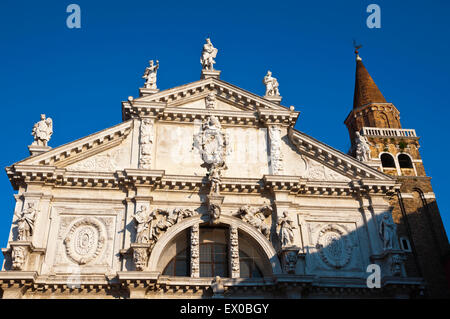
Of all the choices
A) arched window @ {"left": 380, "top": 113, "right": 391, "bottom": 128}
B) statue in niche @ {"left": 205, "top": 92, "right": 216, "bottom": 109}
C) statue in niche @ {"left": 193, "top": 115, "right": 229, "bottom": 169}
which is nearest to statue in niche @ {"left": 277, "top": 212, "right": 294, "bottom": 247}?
statue in niche @ {"left": 193, "top": 115, "right": 229, "bottom": 169}

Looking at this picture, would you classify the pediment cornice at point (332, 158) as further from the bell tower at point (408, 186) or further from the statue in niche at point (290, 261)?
the statue in niche at point (290, 261)

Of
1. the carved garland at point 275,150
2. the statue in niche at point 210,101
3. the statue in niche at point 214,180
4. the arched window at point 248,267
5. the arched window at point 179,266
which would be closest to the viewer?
the arched window at point 179,266

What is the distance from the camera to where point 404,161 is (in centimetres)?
2856

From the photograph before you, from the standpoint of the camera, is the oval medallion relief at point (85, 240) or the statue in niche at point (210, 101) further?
the statue in niche at point (210, 101)

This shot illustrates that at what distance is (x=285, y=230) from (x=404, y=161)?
1419cm

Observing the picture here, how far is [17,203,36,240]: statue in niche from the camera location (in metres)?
16.2

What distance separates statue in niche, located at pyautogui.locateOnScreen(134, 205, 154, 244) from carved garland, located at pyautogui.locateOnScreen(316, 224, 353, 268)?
645 centimetres

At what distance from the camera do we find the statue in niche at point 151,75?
21.2 meters

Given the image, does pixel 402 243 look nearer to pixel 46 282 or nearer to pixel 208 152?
pixel 208 152

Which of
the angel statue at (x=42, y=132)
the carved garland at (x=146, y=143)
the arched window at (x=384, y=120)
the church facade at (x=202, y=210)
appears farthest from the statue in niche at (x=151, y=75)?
the arched window at (x=384, y=120)

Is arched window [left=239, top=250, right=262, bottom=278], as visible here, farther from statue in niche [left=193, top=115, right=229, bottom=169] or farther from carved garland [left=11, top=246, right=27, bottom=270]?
carved garland [left=11, top=246, right=27, bottom=270]

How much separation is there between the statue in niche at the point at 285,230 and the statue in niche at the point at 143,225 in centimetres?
480

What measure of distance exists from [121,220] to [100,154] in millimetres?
3170
